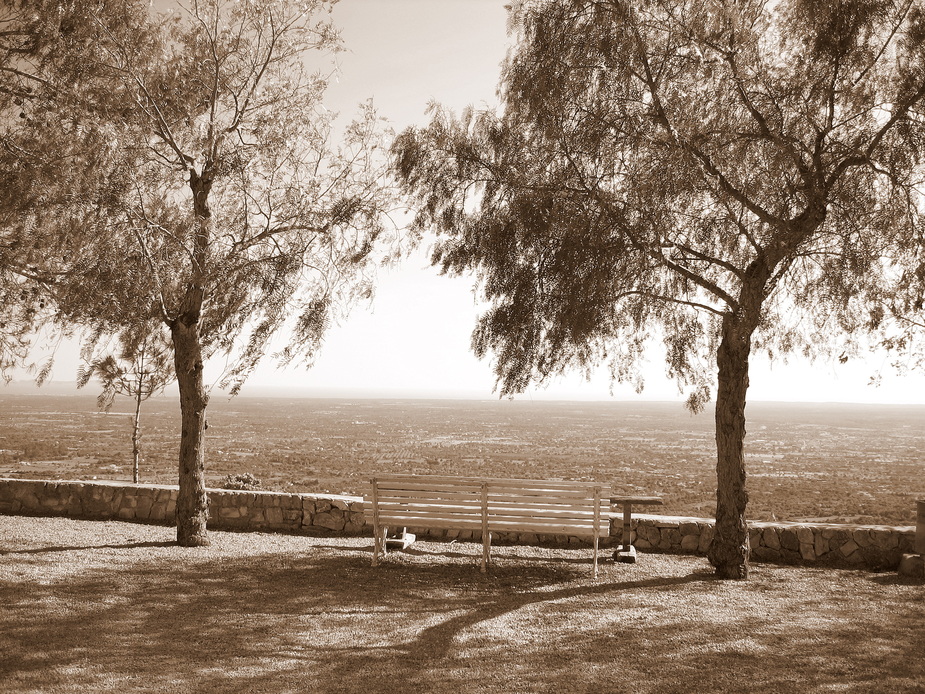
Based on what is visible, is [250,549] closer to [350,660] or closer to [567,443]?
[350,660]

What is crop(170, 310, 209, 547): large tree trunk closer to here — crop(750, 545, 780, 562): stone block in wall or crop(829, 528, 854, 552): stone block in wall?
crop(750, 545, 780, 562): stone block in wall

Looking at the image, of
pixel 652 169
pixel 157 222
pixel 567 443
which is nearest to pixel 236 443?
pixel 567 443

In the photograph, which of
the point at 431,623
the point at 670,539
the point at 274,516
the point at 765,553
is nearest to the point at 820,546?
the point at 765,553

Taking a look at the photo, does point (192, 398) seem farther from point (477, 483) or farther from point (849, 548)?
point (849, 548)

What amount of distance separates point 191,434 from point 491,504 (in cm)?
403

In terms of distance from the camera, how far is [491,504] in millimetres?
7867

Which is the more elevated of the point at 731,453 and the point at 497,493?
the point at 731,453

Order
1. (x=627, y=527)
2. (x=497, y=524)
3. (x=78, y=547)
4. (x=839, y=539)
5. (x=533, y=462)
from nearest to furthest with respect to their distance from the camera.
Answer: (x=497, y=524) → (x=78, y=547) → (x=839, y=539) → (x=627, y=527) → (x=533, y=462)

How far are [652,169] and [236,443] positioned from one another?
38089mm

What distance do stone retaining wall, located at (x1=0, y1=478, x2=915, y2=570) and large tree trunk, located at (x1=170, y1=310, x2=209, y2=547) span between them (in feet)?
4.02

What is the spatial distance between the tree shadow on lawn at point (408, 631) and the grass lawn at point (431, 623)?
0.8 inches

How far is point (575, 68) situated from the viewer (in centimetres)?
802

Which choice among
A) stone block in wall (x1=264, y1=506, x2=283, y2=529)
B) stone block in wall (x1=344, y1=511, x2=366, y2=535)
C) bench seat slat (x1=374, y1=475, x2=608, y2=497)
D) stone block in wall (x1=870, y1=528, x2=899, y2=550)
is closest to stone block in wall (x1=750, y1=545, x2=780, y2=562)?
stone block in wall (x1=870, y1=528, x2=899, y2=550)

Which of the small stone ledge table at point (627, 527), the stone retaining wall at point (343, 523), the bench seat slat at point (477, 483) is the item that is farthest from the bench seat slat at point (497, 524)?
the stone retaining wall at point (343, 523)
